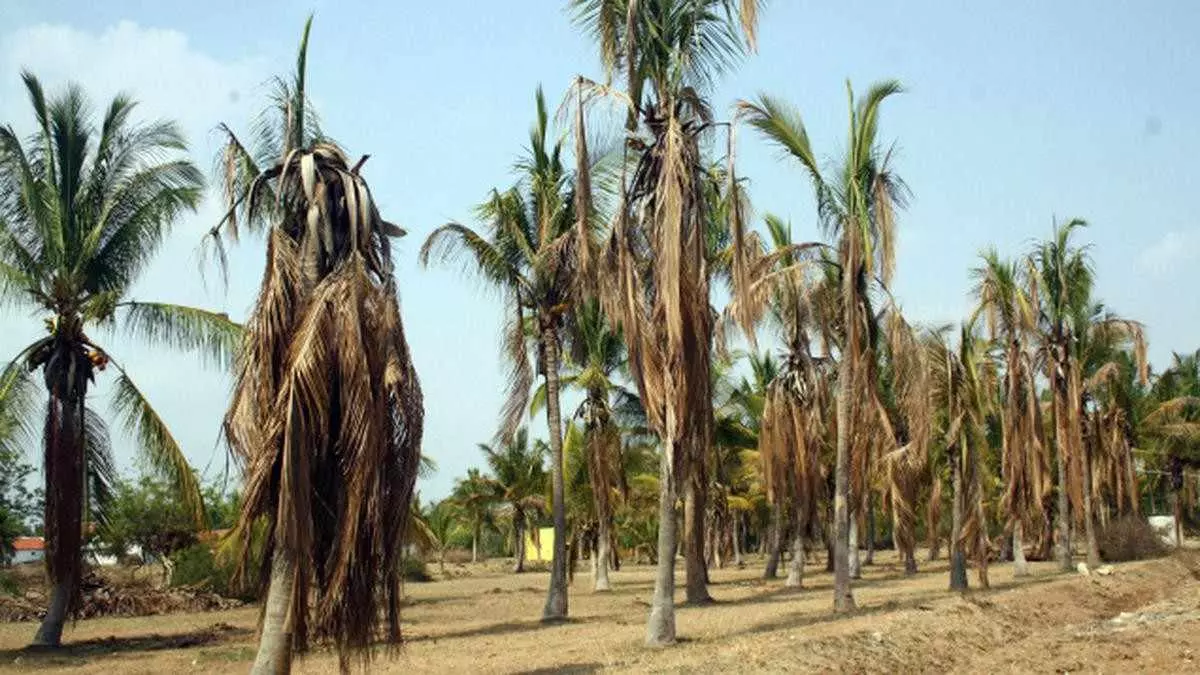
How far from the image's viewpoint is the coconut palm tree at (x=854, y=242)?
19812mm

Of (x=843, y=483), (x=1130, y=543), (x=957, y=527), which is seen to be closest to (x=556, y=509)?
(x=843, y=483)

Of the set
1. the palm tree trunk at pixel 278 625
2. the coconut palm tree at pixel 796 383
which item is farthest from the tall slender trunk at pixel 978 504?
the palm tree trunk at pixel 278 625

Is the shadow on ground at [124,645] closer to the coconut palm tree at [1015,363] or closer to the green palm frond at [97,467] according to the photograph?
the green palm frond at [97,467]

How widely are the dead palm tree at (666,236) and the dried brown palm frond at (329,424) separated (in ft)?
12.1

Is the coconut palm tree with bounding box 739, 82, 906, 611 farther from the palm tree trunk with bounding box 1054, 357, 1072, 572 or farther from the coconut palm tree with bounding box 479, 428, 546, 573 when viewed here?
the coconut palm tree with bounding box 479, 428, 546, 573

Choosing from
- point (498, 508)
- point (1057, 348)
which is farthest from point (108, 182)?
point (498, 508)

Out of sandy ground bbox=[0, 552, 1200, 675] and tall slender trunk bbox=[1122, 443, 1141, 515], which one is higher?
tall slender trunk bbox=[1122, 443, 1141, 515]

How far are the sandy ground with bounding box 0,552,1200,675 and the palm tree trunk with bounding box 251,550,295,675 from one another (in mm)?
2032

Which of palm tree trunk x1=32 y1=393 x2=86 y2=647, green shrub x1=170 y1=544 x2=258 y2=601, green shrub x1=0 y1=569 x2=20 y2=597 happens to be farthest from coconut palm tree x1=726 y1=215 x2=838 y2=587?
green shrub x1=0 y1=569 x2=20 y2=597

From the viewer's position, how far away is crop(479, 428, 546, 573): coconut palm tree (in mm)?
48781

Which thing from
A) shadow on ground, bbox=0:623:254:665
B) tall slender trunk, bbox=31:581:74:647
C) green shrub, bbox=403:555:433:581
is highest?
green shrub, bbox=403:555:433:581

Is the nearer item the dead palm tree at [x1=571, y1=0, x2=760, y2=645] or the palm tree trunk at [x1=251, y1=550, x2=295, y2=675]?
the palm tree trunk at [x1=251, y1=550, x2=295, y2=675]

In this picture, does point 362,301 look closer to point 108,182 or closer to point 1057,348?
point 108,182

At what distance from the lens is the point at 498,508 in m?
62.4
